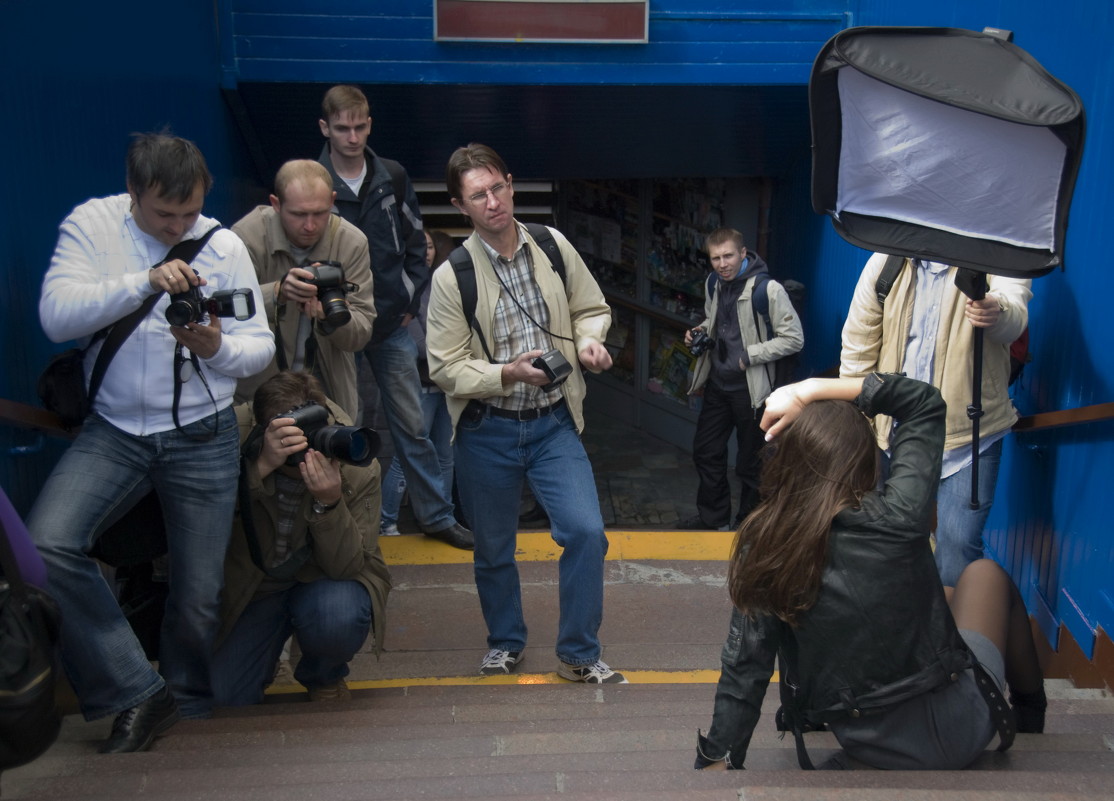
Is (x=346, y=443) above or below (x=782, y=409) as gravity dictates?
below

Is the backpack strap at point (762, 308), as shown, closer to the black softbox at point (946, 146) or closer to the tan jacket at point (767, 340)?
the tan jacket at point (767, 340)

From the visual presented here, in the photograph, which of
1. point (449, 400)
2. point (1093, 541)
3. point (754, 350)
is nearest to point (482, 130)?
point (754, 350)

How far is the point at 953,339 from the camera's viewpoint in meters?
3.71

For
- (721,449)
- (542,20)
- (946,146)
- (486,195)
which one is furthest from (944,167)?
(542,20)

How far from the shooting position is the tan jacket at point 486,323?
3.78 metres

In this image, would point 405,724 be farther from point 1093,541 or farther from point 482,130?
point 482,130

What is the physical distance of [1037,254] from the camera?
3.28 metres

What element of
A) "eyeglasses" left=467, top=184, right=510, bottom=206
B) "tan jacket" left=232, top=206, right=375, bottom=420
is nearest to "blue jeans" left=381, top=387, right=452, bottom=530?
"tan jacket" left=232, top=206, right=375, bottom=420

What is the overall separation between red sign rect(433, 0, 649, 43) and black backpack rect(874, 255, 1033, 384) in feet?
9.88

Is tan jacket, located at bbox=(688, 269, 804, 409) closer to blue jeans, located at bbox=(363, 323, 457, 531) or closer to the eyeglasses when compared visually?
blue jeans, located at bbox=(363, 323, 457, 531)

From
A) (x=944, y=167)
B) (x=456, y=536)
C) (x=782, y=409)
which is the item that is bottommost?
(x=456, y=536)

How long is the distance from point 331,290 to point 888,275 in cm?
185

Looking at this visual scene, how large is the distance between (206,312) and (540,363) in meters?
1.03

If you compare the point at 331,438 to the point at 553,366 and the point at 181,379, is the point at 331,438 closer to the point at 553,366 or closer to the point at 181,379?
the point at 181,379
